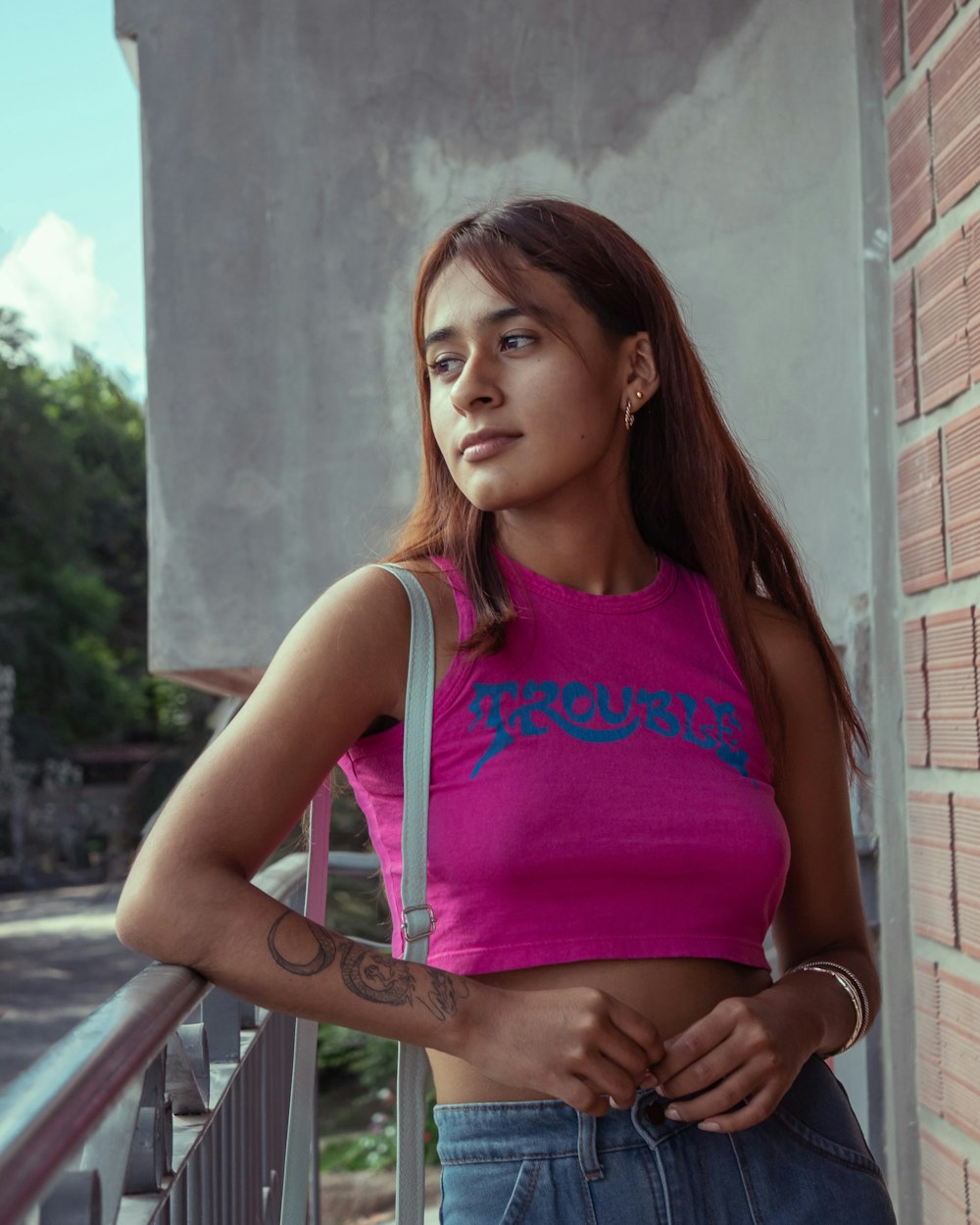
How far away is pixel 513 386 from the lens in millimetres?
1751

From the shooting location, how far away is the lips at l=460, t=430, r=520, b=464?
1757 millimetres

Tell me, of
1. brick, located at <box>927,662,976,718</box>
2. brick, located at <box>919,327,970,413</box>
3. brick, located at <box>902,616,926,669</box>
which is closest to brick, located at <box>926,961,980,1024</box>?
brick, located at <box>927,662,976,718</box>

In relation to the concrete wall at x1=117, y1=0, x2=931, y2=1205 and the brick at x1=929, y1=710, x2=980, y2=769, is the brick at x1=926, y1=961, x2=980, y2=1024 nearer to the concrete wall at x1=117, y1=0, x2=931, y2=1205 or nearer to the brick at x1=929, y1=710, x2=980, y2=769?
the brick at x1=929, y1=710, x2=980, y2=769

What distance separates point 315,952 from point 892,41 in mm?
2436

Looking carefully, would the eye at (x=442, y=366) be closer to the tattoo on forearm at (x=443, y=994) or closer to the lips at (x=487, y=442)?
the lips at (x=487, y=442)

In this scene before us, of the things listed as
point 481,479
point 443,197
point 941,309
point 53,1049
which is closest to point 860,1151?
point 481,479

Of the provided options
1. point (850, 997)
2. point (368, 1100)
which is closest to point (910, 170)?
point (850, 997)

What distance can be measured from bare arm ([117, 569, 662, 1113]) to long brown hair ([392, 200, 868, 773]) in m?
0.31

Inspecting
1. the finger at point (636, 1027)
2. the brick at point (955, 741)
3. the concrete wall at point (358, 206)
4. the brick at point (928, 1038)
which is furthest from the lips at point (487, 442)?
the concrete wall at point (358, 206)

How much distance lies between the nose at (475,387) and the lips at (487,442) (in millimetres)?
32

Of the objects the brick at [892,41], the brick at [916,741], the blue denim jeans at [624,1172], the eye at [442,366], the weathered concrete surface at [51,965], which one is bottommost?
the weathered concrete surface at [51,965]

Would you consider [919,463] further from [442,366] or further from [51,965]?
[51,965]

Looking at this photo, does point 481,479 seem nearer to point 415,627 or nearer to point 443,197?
point 415,627

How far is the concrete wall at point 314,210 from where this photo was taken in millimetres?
3473
